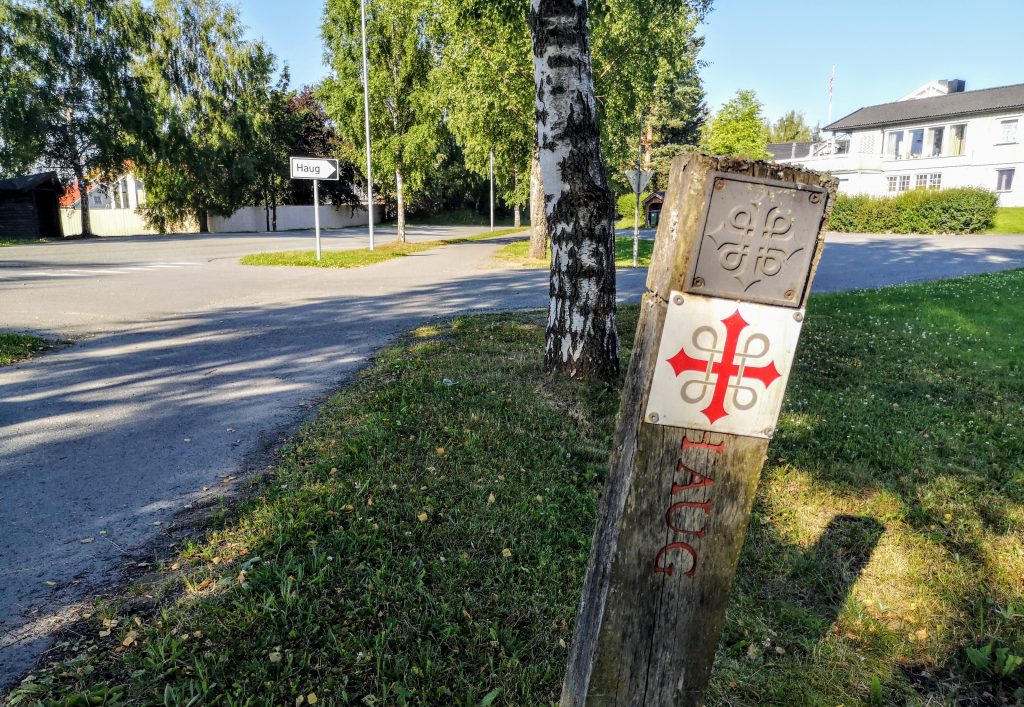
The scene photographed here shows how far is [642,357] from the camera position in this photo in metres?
1.71

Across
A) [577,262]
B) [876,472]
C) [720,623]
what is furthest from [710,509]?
[577,262]

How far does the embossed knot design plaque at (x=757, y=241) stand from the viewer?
1.58 m

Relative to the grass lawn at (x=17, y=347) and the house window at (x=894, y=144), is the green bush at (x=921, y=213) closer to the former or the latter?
the house window at (x=894, y=144)

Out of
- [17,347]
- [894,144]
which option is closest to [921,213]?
[894,144]

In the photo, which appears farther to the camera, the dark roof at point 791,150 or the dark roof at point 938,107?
the dark roof at point 791,150

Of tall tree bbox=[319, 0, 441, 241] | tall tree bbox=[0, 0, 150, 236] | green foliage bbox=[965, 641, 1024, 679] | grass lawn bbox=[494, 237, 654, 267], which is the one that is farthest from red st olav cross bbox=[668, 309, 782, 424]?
tall tree bbox=[0, 0, 150, 236]

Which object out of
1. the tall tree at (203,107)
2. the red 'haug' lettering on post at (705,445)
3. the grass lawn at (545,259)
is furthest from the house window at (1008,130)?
the red 'haug' lettering on post at (705,445)

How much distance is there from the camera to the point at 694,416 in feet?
5.48

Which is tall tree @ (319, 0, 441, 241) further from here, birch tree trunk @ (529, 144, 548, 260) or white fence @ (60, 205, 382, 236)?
white fence @ (60, 205, 382, 236)

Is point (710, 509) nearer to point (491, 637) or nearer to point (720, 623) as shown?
point (720, 623)

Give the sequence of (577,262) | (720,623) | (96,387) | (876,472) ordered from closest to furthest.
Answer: (720,623) → (876,472) → (577,262) → (96,387)

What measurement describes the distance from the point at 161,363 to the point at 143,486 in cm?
361

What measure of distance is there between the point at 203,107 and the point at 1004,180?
48.5 metres

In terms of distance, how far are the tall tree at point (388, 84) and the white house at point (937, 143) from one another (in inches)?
981
